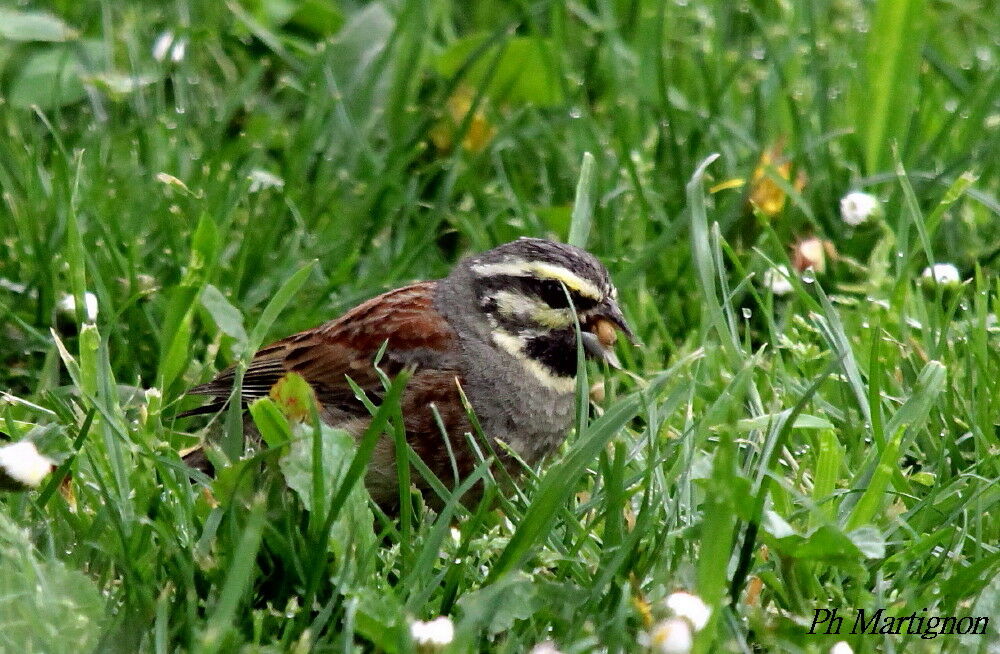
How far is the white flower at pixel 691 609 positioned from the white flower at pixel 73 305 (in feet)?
6.27

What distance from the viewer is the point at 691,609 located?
2.63 meters

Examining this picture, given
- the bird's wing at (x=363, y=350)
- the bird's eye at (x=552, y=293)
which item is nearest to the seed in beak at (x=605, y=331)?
the bird's eye at (x=552, y=293)

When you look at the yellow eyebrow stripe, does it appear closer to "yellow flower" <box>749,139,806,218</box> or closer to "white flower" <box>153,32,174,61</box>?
"yellow flower" <box>749,139,806,218</box>

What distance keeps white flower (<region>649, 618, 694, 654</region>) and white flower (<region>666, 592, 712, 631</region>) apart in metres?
0.02

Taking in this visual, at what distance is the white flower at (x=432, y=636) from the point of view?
263 cm

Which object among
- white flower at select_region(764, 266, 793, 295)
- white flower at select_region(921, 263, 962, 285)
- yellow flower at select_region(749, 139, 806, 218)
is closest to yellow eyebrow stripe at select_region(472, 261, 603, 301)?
white flower at select_region(764, 266, 793, 295)

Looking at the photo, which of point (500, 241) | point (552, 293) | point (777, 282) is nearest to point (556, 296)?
point (552, 293)

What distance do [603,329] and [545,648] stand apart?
4.56ft

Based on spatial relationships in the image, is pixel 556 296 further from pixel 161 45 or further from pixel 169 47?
pixel 161 45

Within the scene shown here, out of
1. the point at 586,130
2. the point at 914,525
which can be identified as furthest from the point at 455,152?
the point at 914,525

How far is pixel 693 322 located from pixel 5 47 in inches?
111

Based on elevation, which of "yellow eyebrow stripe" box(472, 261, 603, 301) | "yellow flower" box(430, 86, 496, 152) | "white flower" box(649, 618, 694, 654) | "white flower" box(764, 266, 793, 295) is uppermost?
"yellow eyebrow stripe" box(472, 261, 603, 301)

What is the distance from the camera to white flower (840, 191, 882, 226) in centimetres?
473

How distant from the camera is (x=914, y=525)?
3191mm
